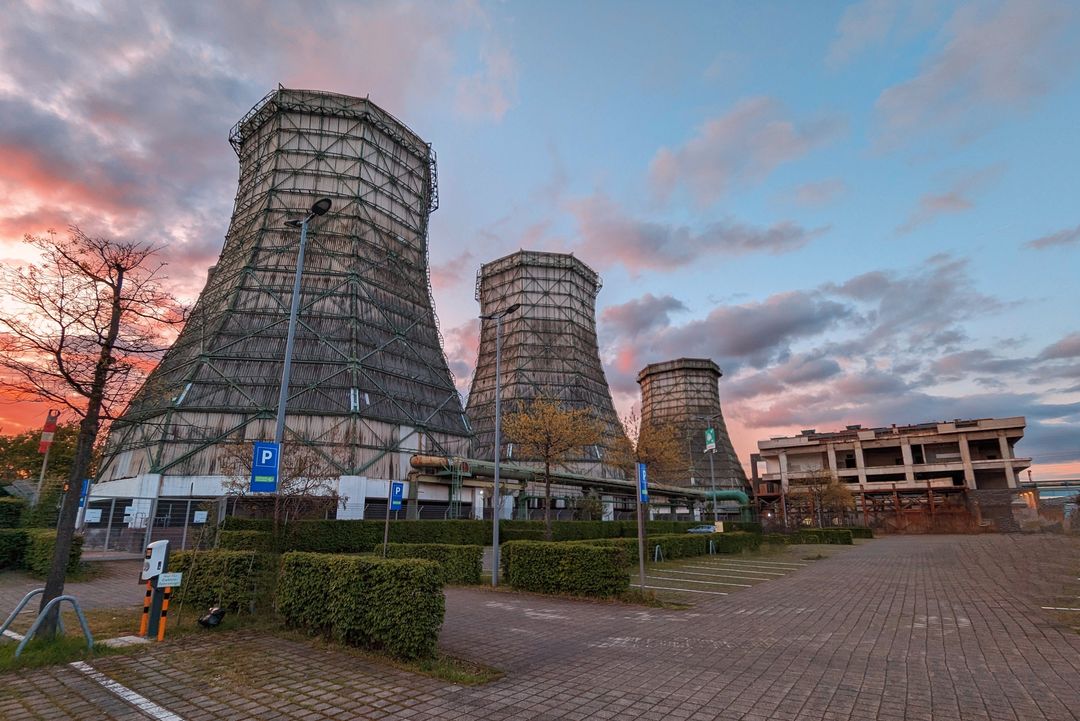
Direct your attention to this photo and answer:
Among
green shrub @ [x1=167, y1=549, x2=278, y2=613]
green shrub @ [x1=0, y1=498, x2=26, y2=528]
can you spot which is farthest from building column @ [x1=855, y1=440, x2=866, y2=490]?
green shrub @ [x1=0, y1=498, x2=26, y2=528]

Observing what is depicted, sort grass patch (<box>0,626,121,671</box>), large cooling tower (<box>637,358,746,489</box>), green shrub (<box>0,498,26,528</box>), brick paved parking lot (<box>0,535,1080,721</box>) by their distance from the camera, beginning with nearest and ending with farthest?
brick paved parking lot (<box>0,535,1080,721</box>)
grass patch (<box>0,626,121,671</box>)
green shrub (<box>0,498,26,528</box>)
large cooling tower (<box>637,358,746,489</box>)

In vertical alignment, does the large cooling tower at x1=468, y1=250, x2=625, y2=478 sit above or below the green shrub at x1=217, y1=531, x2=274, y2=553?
above

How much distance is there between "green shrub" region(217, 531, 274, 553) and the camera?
13.0 metres

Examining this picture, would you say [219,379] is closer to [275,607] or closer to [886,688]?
[275,607]

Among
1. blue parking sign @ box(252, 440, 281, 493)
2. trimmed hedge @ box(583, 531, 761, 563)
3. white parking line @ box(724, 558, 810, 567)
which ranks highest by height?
blue parking sign @ box(252, 440, 281, 493)

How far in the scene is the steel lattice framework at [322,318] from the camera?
1560 inches

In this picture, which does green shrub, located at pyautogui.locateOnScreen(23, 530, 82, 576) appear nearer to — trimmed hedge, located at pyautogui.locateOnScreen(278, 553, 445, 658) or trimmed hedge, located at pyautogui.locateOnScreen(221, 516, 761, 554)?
trimmed hedge, located at pyautogui.locateOnScreen(221, 516, 761, 554)

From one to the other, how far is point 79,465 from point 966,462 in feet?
321

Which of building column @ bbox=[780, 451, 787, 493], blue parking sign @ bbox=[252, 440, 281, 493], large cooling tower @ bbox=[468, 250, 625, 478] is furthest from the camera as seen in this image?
building column @ bbox=[780, 451, 787, 493]

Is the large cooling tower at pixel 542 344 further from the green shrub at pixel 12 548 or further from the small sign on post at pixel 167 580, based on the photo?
the small sign on post at pixel 167 580

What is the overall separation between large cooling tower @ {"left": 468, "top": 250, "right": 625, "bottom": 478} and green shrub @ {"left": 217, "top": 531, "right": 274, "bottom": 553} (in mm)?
56188

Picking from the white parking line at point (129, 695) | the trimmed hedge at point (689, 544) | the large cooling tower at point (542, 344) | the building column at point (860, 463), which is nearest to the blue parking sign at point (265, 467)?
the white parking line at point (129, 695)

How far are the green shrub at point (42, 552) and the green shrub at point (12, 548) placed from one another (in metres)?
0.26

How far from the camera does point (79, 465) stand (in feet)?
33.7
